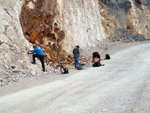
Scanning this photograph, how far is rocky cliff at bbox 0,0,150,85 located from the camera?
7801 mm

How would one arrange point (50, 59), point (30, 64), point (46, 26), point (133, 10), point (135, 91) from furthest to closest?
point (133, 10), point (46, 26), point (50, 59), point (30, 64), point (135, 91)

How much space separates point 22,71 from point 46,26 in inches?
272

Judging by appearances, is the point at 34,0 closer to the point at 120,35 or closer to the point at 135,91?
the point at 135,91

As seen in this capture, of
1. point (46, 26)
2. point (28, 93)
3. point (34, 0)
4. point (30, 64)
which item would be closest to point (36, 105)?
point (28, 93)

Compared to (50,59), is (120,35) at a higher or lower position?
higher

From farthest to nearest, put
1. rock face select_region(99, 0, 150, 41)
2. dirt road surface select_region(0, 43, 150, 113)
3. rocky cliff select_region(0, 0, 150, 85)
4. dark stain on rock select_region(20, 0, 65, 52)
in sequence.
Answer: rock face select_region(99, 0, 150, 41) < dark stain on rock select_region(20, 0, 65, 52) < rocky cliff select_region(0, 0, 150, 85) < dirt road surface select_region(0, 43, 150, 113)

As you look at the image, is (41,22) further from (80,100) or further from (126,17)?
(126,17)

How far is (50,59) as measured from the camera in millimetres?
10805

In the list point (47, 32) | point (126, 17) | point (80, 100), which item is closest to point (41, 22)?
point (47, 32)

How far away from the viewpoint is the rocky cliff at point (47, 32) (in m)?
7.80

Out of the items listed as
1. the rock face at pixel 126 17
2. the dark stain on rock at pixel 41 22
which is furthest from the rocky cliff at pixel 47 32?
the rock face at pixel 126 17

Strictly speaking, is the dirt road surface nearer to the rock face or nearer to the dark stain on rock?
the dark stain on rock

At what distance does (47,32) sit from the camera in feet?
43.4

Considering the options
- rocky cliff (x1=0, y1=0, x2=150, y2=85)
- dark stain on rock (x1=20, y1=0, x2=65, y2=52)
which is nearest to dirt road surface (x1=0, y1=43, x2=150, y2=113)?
rocky cliff (x1=0, y1=0, x2=150, y2=85)
